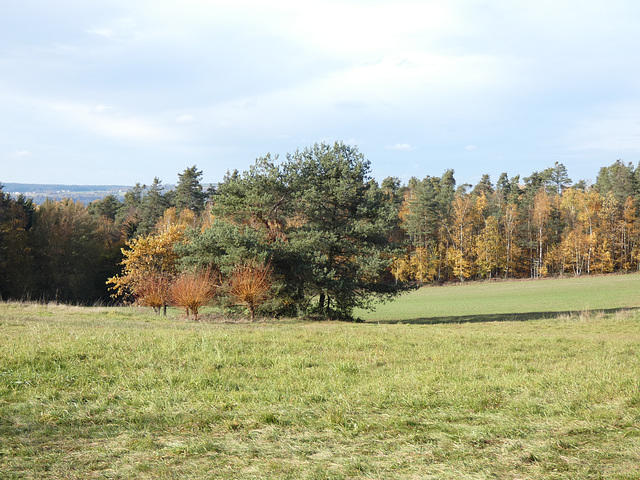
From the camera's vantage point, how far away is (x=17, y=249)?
2015 inches

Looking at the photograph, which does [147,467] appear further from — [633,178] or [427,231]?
[633,178]

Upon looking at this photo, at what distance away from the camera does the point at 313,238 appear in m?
24.9

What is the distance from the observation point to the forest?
1006 inches

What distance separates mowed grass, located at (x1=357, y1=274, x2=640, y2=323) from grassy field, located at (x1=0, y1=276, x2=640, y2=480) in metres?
21.1

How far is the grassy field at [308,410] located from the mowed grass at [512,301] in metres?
21.1

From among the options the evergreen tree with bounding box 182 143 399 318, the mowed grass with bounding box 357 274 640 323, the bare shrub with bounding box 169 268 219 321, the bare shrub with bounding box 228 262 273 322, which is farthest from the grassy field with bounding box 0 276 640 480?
the mowed grass with bounding box 357 274 640 323

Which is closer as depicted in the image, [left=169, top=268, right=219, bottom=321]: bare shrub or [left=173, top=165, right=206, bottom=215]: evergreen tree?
[left=169, top=268, right=219, bottom=321]: bare shrub

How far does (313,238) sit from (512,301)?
90.8ft

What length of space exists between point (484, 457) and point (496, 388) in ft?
8.97

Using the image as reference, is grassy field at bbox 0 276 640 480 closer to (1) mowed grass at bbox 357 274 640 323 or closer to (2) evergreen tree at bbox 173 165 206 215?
(1) mowed grass at bbox 357 274 640 323

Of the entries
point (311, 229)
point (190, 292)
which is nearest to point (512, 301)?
point (311, 229)

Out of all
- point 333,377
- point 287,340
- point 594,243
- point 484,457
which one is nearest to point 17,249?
point 287,340

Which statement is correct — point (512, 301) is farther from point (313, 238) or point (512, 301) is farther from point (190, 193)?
point (190, 193)

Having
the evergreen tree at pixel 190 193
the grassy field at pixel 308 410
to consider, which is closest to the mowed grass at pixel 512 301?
the grassy field at pixel 308 410
